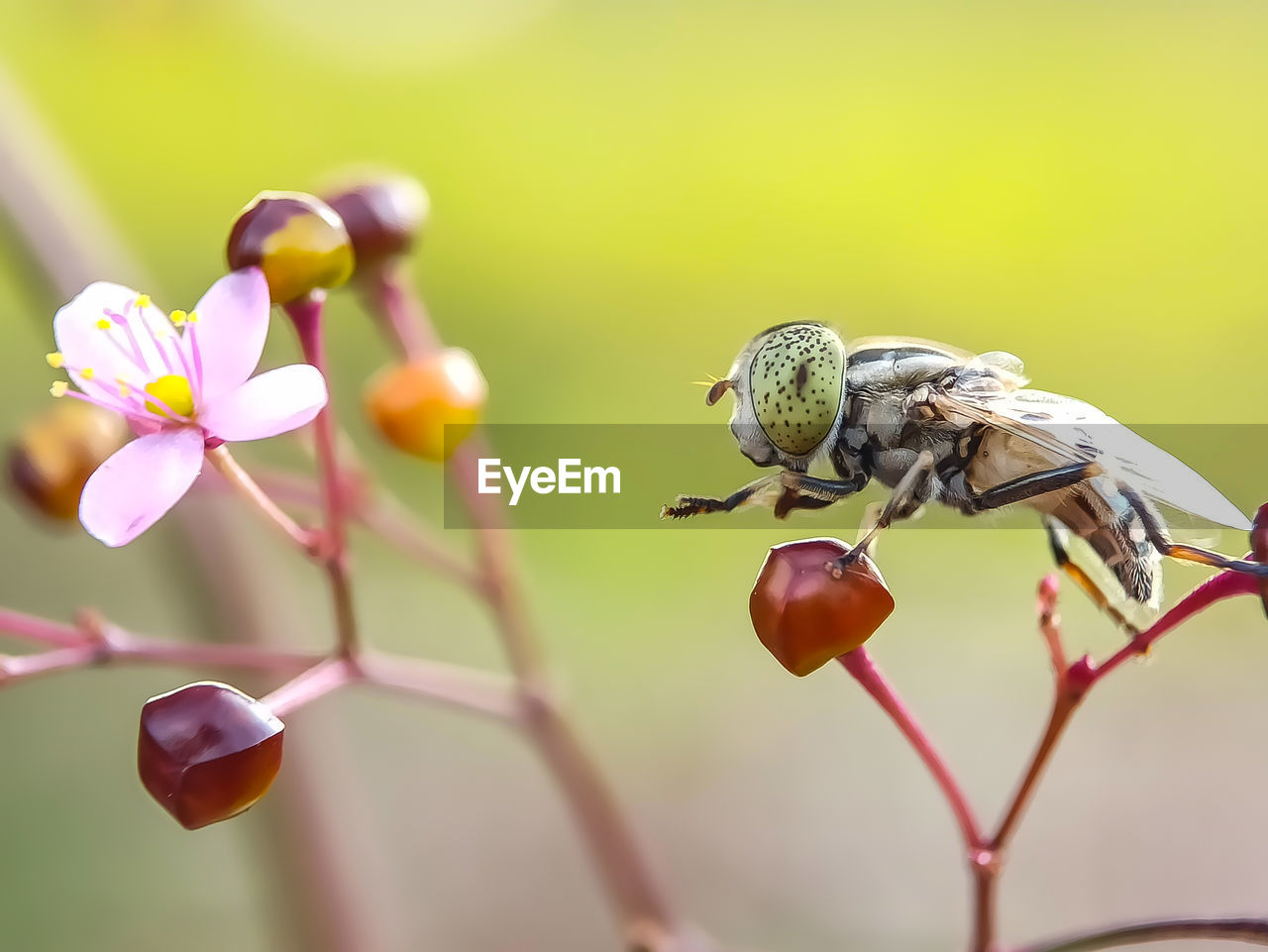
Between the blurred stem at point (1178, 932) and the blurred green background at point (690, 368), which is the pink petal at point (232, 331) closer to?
the blurred green background at point (690, 368)

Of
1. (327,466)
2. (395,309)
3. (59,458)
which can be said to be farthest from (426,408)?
(59,458)

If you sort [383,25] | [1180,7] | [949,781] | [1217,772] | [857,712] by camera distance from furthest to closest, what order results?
[383,25], [1180,7], [857,712], [1217,772], [949,781]

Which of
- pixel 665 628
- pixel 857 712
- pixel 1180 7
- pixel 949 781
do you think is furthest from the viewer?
pixel 1180 7

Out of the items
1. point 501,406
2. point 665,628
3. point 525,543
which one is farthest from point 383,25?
point 665,628

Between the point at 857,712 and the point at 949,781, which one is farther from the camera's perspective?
the point at 857,712

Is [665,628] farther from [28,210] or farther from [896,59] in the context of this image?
[896,59]

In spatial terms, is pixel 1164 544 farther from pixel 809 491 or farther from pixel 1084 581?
pixel 809 491
